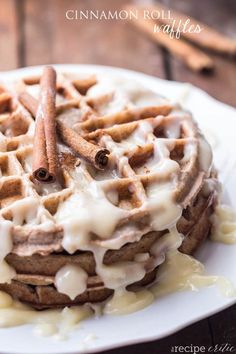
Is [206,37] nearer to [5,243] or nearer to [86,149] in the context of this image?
[86,149]

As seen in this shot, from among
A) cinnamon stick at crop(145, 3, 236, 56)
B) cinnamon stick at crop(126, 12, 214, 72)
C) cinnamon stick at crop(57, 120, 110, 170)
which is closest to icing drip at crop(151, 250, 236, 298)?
cinnamon stick at crop(57, 120, 110, 170)

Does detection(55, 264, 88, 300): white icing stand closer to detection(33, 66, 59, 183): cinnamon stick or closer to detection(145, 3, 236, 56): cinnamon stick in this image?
detection(33, 66, 59, 183): cinnamon stick

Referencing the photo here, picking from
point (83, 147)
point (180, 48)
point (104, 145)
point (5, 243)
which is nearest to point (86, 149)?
point (83, 147)

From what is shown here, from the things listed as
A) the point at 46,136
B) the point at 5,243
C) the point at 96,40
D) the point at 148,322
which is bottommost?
the point at 96,40

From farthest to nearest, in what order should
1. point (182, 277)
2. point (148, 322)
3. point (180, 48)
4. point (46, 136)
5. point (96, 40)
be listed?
point (96, 40) → point (180, 48) → point (46, 136) → point (182, 277) → point (148, 322)

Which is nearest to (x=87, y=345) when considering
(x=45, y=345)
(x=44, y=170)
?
(x=45, y=345)

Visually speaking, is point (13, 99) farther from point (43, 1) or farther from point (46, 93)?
point (43, 1)

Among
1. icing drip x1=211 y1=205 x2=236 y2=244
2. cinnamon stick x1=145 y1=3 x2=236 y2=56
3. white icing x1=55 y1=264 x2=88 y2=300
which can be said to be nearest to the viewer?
white icing x1=55 y1=264 x2=88 y2=300
